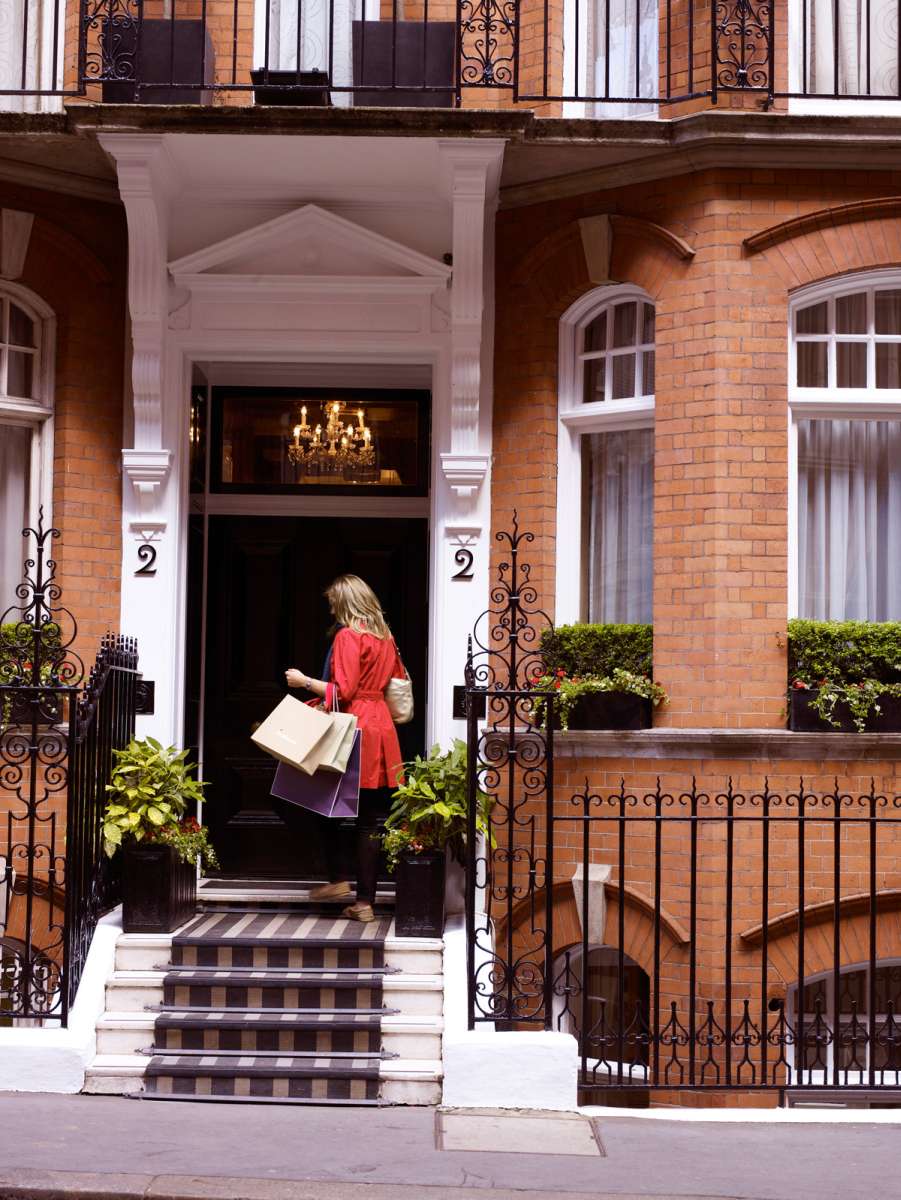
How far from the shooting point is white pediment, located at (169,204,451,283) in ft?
31.8

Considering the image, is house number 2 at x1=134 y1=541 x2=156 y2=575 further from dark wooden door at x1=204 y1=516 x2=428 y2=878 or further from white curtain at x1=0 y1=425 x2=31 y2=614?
dark wooden door at x1=204 y1=516 x2=428 y2=878

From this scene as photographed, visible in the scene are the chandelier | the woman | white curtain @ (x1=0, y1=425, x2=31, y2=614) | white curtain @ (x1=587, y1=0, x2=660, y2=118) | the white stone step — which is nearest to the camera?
the white stone step

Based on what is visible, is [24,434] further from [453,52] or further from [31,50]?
[453,52]

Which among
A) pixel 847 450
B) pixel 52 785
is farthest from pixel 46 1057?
pixel 847 450

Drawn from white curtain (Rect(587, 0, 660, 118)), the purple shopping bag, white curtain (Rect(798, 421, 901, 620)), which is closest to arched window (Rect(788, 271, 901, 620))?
white curtain (Rect(798, 421, 901, 620))

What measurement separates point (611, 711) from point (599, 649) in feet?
1.72

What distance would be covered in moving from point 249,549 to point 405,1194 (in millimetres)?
5686

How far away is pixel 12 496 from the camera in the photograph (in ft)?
32.8

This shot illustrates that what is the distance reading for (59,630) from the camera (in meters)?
9.48

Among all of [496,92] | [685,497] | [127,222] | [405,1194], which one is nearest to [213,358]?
[127,222]

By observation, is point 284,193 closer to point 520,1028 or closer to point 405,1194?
point 520,1028

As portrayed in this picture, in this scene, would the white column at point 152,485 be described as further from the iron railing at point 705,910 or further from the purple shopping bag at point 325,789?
the iron railing at point 705,910

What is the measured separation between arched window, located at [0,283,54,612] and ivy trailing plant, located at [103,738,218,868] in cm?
193

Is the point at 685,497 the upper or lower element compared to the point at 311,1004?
upper
